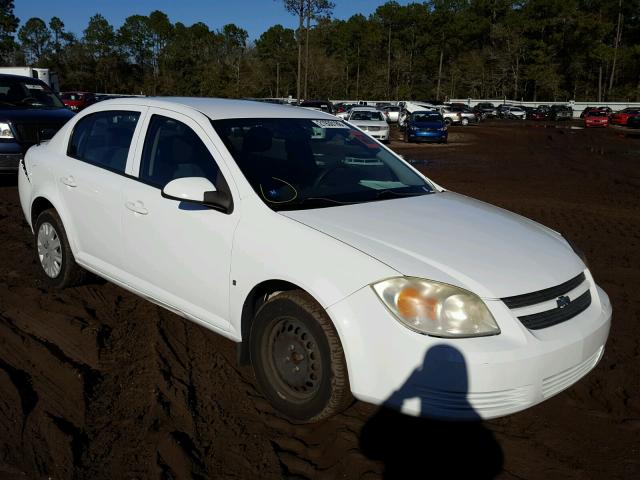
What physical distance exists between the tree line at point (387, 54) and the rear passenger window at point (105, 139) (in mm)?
67886

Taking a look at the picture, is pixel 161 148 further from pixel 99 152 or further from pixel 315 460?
pixel 315 460

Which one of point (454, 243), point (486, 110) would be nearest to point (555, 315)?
point (454, 243)

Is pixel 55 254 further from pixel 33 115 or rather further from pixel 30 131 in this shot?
pixel 33 115

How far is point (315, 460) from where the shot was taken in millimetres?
2975

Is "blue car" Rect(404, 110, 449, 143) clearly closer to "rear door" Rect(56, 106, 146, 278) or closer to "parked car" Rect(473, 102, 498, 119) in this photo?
"rear door" Rect(56, 106, 146, 278)

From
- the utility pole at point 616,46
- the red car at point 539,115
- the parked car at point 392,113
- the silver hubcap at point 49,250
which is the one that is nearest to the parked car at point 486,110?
the red car at point 539,115

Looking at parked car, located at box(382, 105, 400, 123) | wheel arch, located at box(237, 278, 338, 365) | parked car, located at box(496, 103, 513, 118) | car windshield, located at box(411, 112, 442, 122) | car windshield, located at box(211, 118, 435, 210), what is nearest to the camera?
wheel arch, located at box(237, 278, 338, 365)

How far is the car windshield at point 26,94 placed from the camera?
11.4m

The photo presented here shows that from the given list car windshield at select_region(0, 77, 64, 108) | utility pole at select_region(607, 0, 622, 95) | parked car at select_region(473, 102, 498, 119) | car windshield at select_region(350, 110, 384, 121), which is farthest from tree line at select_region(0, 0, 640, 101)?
car windshield at select_region(0, 77, 64, 108)

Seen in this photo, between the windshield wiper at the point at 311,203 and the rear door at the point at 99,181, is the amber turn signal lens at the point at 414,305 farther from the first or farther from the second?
the rear door at the point at 99,181

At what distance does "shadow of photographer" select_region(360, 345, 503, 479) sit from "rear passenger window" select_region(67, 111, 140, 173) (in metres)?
2.52

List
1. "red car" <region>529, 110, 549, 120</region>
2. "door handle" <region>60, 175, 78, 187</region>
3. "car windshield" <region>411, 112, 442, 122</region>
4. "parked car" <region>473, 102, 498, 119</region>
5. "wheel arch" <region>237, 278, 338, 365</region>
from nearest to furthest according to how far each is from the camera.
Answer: "wheel arch" <region>237, 278, 338, 365</region>
"door handle" <region>60, 175, 78, 187</region>
"car windshield" <region>411, 112, 442, 122</region>
"red car" <region>529, 110, 549, 120</region>
"parked car" <region>473, 102, 498, 119</region>

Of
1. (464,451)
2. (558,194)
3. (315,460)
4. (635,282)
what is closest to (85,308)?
(315,460)

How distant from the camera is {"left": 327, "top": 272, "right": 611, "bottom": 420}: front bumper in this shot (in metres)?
2.71
